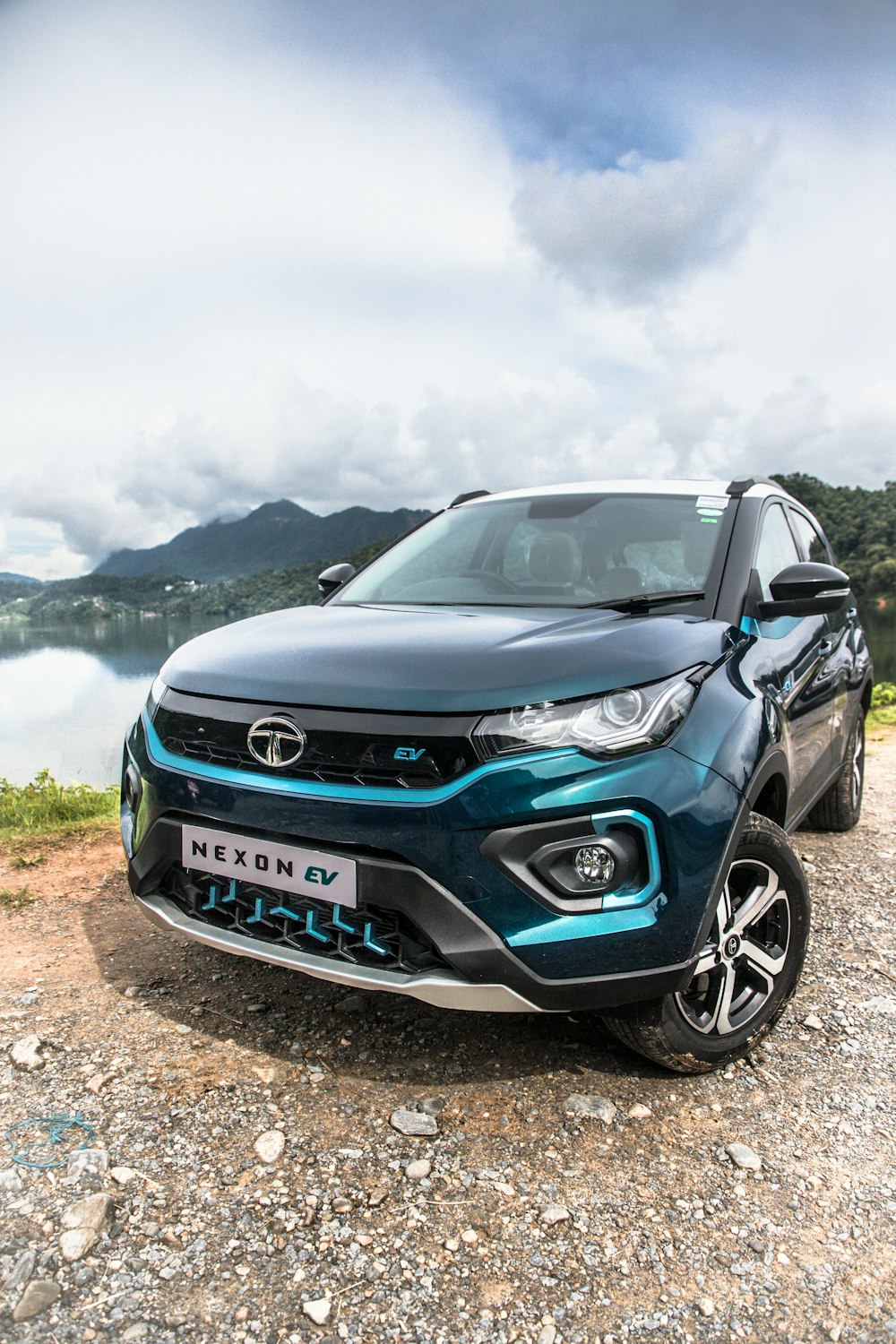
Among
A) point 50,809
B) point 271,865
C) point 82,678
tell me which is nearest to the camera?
point 271,865

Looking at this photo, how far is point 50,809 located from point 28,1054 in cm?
294

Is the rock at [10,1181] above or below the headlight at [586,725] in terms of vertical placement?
below

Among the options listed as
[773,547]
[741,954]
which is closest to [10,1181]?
[741,954]

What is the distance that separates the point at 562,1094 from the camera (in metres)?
2.38

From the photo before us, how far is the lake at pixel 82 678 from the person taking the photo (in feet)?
91.2

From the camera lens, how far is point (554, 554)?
3.36 metres

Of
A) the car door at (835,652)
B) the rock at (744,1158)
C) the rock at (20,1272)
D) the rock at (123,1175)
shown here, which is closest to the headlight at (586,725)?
the rock at (744,1158)

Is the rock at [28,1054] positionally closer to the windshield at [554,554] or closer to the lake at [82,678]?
the windshield at [554,554]

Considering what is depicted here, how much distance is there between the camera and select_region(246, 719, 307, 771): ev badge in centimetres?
221

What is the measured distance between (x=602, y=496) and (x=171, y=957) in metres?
2.37

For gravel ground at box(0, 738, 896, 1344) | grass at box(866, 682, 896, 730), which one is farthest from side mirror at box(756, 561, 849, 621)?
grass at box(866, 682, 896, 730)

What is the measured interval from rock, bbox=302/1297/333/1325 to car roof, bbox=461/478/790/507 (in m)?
2.74

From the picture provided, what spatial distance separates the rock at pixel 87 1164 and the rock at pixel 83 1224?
0.25 feet

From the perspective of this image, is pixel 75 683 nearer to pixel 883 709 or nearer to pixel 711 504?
pixel 883 709
